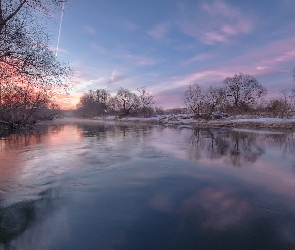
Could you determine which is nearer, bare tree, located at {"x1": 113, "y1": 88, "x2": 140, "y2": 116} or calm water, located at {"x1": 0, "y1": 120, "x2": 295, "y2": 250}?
calm water, located at {"x1": 0, "y1": 120, "x2": 295, "y2": 250}

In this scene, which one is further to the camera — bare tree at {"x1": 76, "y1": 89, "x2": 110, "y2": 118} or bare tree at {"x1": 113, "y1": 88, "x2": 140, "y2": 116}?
bare tree at {"x1": 76, "y1": 89, "x2": 110, "y2": 118}

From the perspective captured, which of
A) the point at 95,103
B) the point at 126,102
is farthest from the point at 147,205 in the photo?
the point at 95,103

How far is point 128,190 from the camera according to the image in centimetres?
687

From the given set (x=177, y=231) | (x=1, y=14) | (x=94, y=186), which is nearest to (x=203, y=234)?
(x=177, y=231)

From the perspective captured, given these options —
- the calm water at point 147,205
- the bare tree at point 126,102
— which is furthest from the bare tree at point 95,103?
the calm water at point 147,205

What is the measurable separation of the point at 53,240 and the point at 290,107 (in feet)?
138

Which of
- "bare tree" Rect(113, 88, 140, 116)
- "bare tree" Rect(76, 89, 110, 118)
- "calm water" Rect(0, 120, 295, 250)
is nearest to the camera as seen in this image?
"calm water" Rect(0, 120, 295, 250)

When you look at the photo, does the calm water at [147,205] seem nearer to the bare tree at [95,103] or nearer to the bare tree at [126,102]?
the bare tree at [126,102]

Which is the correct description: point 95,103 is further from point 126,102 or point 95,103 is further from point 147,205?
point 147,205

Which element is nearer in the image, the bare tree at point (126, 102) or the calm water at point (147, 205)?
the calm water at point (147, 205)

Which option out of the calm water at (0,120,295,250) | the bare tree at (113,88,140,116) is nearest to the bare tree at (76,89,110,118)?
the bare tree at (113,88,140,116)

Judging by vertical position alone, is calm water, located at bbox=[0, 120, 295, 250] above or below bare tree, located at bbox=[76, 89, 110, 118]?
below

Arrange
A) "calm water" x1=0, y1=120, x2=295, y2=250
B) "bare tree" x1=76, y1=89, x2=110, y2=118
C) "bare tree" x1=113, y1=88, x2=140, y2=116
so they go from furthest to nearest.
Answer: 1. "bare tree" x1=76, y1=89, x2=110, y2=118
2. "bare tree" x1=113, y1=88, x2=140, y2=116
3. "calm water" x1=0, y1=120, x2=295, y2=250

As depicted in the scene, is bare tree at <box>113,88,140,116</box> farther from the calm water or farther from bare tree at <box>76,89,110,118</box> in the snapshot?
the calm water
